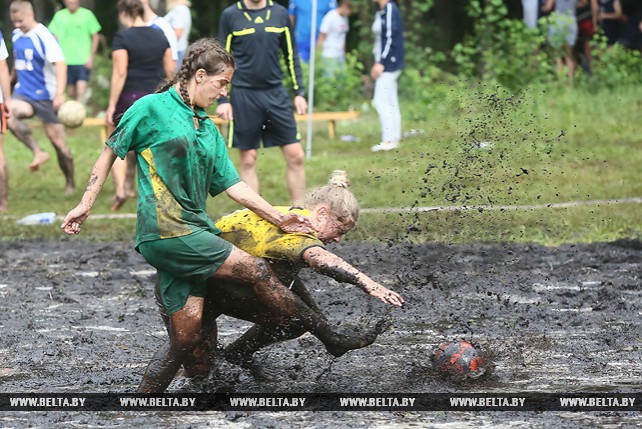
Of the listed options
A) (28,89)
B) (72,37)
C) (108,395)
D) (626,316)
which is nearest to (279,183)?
(28,89)

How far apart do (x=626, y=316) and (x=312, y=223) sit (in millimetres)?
3088

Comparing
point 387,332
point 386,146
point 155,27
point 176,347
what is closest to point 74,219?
point 176,347

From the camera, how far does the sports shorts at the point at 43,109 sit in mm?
14508

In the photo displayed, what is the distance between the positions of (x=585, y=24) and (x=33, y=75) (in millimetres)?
10316

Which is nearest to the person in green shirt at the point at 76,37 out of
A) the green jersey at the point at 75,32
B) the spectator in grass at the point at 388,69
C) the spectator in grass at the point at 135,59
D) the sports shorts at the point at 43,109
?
the green jersey at the point at 75,32

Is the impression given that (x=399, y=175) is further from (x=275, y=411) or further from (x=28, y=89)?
(x=275, y=411)

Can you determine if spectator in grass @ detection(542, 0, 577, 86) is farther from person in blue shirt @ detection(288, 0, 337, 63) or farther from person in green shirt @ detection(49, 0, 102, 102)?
person in green shirt @ detection(49, 0, 102, 102)

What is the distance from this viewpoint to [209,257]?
20.4 feet

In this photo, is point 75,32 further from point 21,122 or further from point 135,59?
point 135,59

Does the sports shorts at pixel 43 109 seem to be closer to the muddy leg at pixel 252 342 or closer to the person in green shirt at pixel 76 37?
the person in green shirt at pixel 76 37

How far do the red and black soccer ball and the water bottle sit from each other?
710 cm

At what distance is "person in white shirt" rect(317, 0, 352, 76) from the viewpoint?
2009 cm

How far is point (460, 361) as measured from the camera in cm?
690

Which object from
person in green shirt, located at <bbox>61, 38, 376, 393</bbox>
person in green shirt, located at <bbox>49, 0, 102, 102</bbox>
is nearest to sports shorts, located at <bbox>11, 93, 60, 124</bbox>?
person in green shirt, located at <bbox>49, 0, 102, 102</bbox>
